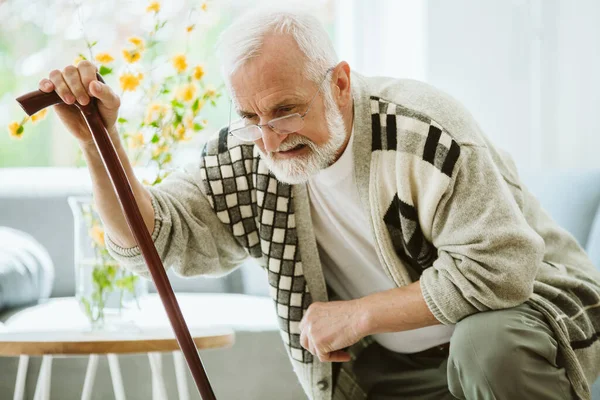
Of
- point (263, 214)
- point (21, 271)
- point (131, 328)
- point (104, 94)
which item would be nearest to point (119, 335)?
point (131, 328)

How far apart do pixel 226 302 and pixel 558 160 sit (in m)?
1.17

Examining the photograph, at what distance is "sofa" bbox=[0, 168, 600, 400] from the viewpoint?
190cm

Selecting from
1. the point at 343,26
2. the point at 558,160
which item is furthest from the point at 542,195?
the point at 343,26

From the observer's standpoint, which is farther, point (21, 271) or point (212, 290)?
point (212, 290)

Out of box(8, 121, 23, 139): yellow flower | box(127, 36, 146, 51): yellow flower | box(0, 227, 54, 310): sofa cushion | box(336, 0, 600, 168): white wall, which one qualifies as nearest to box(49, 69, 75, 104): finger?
box(8, 121, 23, 139): yellow flower

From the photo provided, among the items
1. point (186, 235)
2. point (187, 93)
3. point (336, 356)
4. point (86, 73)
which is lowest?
point (336, 356)

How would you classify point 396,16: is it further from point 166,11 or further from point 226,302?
point 226,302

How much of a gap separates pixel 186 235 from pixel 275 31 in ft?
1.53

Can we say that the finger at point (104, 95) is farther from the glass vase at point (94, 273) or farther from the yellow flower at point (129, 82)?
the glass vase at point (94, 273)

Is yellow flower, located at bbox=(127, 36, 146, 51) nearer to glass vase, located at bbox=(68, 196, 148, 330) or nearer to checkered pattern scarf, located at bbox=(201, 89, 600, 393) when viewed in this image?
checkered pattern scarf, located at bbox=(201, 89, 600, 393)

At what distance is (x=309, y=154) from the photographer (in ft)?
4.79

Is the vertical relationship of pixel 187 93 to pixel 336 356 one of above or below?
above

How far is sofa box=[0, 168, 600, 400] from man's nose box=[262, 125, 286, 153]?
0.73 meters

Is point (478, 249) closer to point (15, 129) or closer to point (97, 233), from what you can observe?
point (97, 233)
